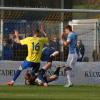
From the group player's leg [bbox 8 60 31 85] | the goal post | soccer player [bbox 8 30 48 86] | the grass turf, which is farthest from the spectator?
the grass turf

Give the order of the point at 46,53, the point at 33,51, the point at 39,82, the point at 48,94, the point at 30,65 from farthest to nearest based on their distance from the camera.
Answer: the point at 46,53
the point at 33,51
the point at 30,65
the point at 39,82
the point at 48,94

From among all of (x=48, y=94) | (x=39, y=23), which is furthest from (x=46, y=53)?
(x=48, y=94)

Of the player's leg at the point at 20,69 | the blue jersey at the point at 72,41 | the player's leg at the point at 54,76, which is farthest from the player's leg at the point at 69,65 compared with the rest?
the player's leg at the point at 20,69

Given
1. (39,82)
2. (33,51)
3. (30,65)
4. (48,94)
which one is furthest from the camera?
(33,51)

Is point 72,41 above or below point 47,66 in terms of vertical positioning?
above

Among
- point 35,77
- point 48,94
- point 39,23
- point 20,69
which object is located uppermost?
point 39,23

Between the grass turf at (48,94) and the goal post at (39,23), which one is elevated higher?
the goal post at (39,23)

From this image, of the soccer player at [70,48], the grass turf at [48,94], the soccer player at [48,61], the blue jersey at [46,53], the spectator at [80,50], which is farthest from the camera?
the spectator at [80,50]

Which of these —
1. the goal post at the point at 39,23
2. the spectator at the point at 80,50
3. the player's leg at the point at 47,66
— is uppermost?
the goal post at the point at 39,23

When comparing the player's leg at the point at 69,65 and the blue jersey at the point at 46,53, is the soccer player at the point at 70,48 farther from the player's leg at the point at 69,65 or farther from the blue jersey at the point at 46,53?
the blue jersey at the point at 46,53

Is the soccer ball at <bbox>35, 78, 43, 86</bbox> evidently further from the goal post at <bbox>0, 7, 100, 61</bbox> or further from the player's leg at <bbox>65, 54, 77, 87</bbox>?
the goal post at <bbox>0, 7, 100, 61</bbox>

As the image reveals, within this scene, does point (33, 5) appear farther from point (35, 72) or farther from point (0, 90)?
point (0, 90)

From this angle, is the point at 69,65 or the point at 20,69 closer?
the point at 20,69

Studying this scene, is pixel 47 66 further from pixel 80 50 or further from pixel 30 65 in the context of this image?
pixel 80 50
